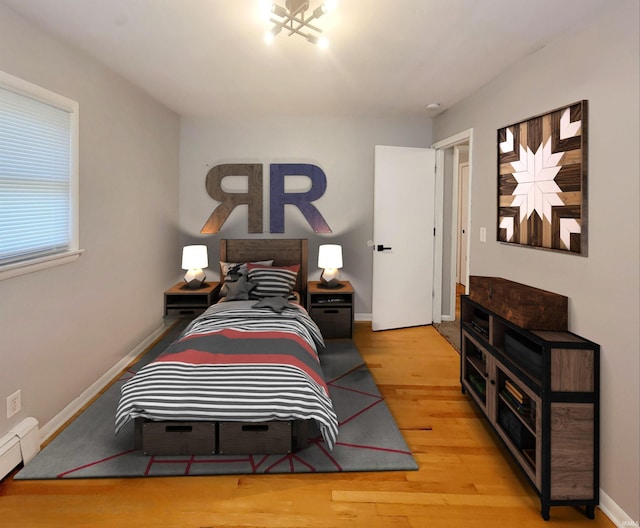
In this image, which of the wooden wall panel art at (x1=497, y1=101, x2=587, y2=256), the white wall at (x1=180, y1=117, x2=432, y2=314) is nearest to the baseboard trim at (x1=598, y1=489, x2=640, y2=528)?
Answer: the wooden wall panel art at (x1=497, y1=101, x2=587, y2=256)

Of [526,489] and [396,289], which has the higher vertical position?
[396,289]

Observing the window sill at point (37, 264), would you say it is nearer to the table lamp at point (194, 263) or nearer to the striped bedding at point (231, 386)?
the striped bedding at point (231, 386)

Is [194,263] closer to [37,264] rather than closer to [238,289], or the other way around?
[238,289]

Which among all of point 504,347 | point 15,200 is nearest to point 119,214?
point 15,200

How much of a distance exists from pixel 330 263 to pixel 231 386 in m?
2.47

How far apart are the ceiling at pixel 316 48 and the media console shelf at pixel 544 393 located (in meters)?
1.51

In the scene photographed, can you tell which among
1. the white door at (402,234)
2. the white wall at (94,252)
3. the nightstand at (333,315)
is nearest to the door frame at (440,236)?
the white door at (402,234)

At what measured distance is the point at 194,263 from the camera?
4715 mm

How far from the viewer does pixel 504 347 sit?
2619 mm

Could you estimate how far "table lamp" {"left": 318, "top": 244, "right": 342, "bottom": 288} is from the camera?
15.6 feet

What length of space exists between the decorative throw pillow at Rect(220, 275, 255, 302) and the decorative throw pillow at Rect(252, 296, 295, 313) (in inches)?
11.7

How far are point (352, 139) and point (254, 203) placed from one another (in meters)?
1.37

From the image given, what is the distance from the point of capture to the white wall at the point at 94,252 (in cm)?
248

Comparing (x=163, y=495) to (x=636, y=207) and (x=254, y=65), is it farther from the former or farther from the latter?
(x=254, y=65)
